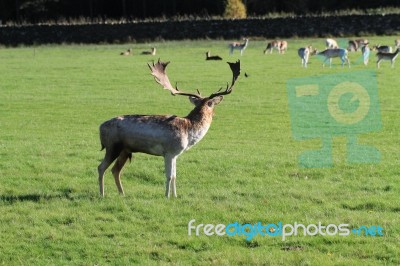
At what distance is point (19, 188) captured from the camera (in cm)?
977

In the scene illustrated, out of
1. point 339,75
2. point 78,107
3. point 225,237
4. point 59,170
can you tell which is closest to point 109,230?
point 225,237

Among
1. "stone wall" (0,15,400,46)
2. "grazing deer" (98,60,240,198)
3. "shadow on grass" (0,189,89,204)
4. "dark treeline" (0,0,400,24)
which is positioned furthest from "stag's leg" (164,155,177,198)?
"dark treeline" (0,0,400,24)

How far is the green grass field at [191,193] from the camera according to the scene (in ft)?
23.4

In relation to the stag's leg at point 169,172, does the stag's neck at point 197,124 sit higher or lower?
higher

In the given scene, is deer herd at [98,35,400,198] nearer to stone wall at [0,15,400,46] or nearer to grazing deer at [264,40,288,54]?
grazing deer at [264,40,288,54]

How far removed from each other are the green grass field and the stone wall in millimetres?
28343

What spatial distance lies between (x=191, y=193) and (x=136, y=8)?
61034 mm

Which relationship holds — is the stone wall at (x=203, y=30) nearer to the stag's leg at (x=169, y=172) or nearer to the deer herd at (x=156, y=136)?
the deer herd at (x=156, y=136)

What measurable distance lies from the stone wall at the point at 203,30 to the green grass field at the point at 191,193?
28.3m

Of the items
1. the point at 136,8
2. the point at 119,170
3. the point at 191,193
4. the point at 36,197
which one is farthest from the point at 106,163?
the point at 136,8

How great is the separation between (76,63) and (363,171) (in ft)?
78.4

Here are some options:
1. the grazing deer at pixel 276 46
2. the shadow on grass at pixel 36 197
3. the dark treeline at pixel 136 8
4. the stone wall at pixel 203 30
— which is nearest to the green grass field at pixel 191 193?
the shadow on grass at pixel 36 197

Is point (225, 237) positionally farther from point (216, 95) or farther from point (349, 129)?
point (349, 129)

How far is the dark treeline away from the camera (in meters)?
65.8
